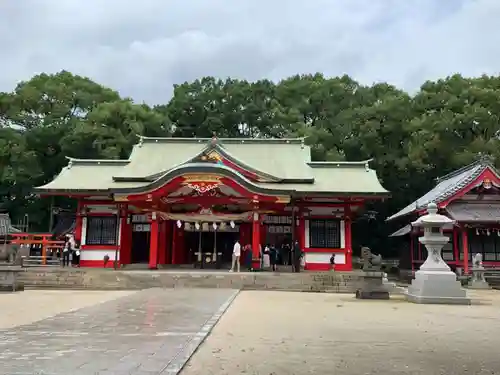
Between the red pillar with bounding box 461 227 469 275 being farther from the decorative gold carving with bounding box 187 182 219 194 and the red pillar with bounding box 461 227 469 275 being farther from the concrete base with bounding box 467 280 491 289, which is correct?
the decorative gold carving with bounding box 187 182 219 194

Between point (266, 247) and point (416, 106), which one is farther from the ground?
point (416, 106)

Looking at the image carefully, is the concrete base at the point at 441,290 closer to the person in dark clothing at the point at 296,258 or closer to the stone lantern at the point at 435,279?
the stone lantern at the point at 435,279

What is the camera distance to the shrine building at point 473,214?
24.4 meters

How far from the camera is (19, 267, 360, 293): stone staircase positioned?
18.9 m

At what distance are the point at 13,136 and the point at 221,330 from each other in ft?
104

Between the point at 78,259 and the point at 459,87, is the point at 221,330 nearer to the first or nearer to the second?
the point at 78,259

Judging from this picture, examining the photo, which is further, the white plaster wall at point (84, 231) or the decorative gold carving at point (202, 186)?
the white plaster wall at point (84, 231)

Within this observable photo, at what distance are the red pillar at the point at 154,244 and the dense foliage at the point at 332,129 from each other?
11958 millimetres

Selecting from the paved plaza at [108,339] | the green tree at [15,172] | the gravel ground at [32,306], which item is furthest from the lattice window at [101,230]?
the paved plaza at [108,339]

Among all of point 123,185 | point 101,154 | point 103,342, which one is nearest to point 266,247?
point 123,185

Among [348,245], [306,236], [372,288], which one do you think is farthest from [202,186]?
[372,288]

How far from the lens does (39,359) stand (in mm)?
5766

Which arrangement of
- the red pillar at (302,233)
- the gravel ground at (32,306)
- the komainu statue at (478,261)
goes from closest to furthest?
the gravel ground at (32,306) < the komainu statue at (478,261) < the red pillar at (302,233)

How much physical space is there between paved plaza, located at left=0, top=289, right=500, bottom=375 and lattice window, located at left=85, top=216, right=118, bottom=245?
12713mm
